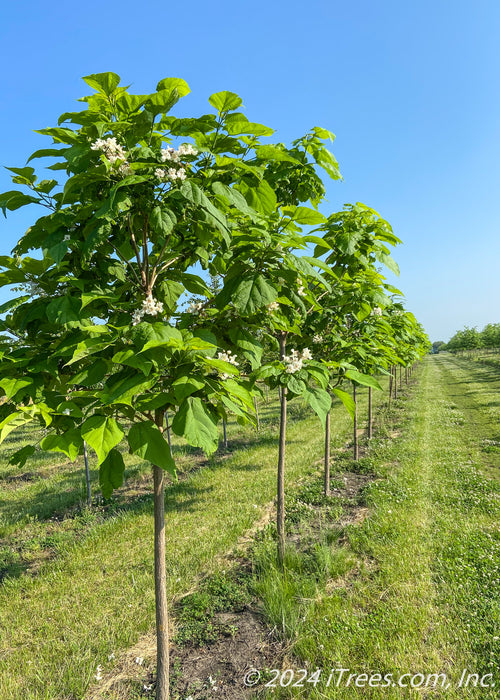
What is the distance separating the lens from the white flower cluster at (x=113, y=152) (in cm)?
180

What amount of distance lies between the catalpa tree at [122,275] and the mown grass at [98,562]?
256 centimetres

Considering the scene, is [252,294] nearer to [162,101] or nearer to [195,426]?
[195,426]

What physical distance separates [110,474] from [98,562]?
411 centimetres

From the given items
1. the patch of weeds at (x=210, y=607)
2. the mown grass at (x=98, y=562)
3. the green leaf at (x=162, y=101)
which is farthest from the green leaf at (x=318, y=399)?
the mown grass at (x=98, y=562)

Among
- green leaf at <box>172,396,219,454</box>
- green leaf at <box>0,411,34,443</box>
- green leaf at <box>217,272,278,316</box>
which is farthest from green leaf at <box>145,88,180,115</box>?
green leaf at <box>0,411,34,443</box>

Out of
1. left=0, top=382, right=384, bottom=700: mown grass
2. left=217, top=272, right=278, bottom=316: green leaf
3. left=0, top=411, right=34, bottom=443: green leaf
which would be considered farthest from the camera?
left=0, top=382, right=384, bottom=700: mown grass

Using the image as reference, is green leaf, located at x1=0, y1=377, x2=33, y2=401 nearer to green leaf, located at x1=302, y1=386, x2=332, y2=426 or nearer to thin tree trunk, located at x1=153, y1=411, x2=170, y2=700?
thin tree trunk, located at x1=153, y1=411, x2=170, y2=700

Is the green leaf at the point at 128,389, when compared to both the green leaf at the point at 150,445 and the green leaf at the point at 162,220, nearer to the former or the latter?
the green leaf at the point at 150,445

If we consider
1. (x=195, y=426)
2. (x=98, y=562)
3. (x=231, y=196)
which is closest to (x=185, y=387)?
(x=195, y=426)

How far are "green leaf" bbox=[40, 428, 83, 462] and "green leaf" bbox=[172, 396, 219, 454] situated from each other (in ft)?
1.65

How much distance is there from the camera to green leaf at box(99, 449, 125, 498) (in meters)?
2.04

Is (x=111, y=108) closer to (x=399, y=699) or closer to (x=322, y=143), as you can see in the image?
(x=322, y=143)

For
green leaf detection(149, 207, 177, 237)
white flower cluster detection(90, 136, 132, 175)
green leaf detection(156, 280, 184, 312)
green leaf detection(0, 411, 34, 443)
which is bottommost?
green leaf detection(0, 411, 34, 443)

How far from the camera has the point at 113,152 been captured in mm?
1857
